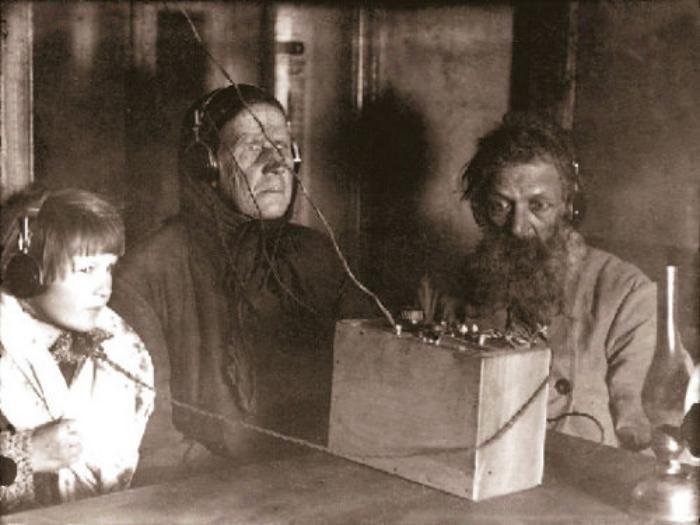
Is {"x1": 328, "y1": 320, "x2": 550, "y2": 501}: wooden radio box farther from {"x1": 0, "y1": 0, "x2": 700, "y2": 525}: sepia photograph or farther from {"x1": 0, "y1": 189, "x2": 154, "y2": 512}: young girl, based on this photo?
{"x1": 0, "y1": 189, "x2": 154, "y2": 512}: young girl

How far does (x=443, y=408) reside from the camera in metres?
1.70

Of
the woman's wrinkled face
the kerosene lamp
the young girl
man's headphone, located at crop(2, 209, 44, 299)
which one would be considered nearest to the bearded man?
the kerosene lamp

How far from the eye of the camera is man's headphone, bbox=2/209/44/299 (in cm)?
164

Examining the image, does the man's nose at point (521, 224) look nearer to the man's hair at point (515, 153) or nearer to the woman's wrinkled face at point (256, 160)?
the man's hair at point (515, 153)

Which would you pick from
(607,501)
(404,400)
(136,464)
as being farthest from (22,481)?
(607,501)

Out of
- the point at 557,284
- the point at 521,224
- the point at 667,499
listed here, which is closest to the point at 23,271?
the point at 667,499

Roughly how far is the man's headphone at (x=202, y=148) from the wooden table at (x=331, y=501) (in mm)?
562

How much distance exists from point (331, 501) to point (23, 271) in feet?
1.96

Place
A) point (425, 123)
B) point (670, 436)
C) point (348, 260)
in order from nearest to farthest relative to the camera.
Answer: point (670, 436)
point (348, 260)
point (425, 123)

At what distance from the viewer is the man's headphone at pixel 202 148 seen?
2.01 m

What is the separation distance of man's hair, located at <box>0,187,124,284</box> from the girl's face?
0.01 metres

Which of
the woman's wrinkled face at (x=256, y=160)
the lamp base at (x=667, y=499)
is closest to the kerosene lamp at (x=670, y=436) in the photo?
the lamp base at (x=667, y=499)

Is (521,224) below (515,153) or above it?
below

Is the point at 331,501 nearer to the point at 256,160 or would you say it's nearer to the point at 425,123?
the point at 256,160
